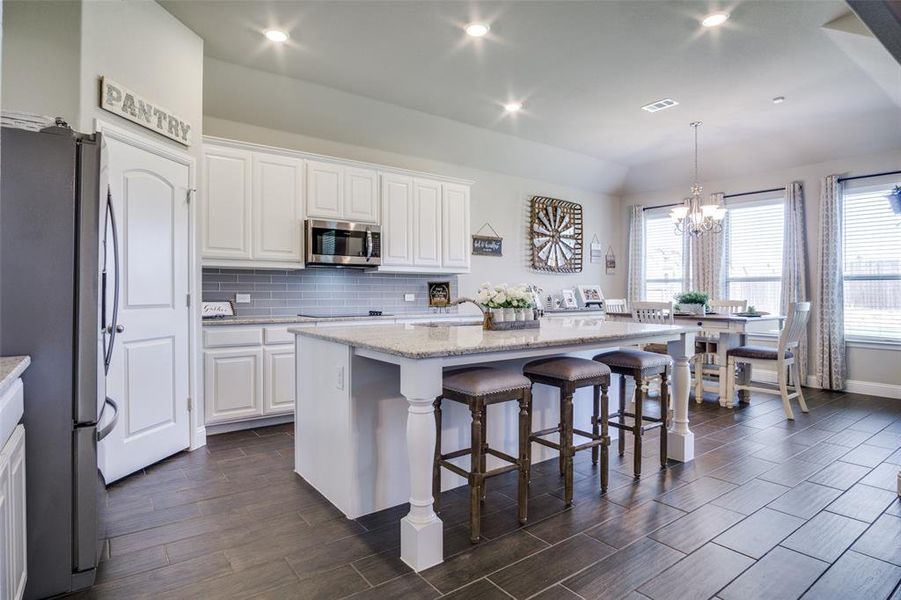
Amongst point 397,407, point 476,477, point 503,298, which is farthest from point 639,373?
point 397,407

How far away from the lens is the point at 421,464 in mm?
2074

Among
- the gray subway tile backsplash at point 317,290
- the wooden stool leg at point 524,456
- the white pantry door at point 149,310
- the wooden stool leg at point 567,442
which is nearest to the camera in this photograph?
the wooden stool leg at point 524,456

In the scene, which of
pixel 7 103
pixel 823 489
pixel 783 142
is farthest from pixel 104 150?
pixel 783 142

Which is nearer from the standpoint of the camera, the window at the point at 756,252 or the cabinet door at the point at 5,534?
the cabinet door at the point at 5,534

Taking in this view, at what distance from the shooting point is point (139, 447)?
3.03 m

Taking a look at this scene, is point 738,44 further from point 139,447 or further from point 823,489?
point 139,447

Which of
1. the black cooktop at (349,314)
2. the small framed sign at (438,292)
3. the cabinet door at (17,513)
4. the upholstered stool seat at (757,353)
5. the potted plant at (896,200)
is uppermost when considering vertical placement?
the potted plant at (896,200)

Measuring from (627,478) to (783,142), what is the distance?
4711 mm

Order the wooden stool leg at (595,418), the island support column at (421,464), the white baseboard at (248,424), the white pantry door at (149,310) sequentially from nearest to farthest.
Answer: the island support column at (421,464) → the white pantry door at (149,310) → the wooden stool leg at (595,418) → the white baseboard at (248,424)

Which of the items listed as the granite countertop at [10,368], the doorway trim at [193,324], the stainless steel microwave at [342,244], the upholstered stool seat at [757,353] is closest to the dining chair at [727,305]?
the upholstered stool seat at [757,353]

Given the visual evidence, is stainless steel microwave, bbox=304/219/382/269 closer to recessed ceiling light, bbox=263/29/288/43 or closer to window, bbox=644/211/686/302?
recessed ceiling light, bbox=263/29/288/43

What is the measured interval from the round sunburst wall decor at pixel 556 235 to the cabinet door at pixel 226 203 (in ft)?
12.3

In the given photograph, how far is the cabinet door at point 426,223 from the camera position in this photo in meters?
5.11

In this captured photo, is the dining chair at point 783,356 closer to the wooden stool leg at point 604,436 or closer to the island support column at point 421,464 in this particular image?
the wooden stool leg at point 604,436
